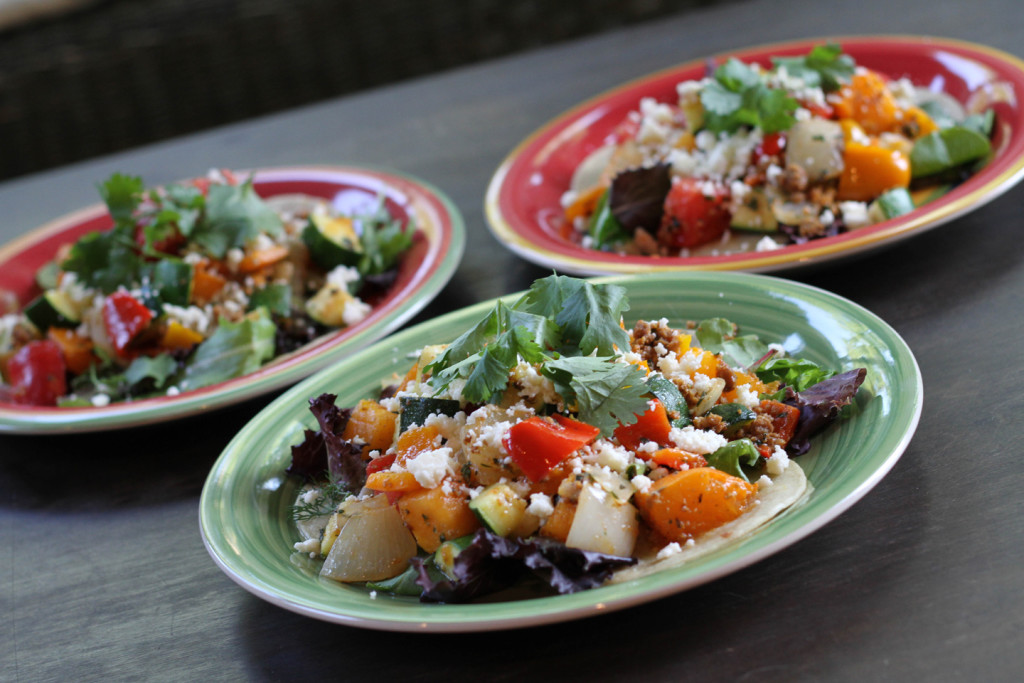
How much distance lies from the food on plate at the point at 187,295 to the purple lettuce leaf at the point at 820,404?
3.57ft

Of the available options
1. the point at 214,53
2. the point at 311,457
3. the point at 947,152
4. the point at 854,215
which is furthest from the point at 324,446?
the point at 214,53

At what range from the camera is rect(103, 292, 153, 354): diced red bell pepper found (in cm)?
220

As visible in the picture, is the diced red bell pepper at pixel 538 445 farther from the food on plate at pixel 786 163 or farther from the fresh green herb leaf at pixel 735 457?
the food on plate at pixel 786 163

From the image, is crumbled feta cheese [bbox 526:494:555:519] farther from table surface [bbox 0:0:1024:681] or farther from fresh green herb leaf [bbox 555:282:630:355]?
fresh green herb leaf [bbox 555:282:630:355]

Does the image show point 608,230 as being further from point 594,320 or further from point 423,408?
point 423,408

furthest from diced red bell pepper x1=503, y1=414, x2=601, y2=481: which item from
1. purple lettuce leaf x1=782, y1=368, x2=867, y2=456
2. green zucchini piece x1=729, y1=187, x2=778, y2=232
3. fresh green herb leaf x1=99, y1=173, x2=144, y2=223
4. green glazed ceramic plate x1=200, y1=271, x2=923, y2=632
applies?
fresh green herb leaf x1=99, y1=173, x2=144, y2=223

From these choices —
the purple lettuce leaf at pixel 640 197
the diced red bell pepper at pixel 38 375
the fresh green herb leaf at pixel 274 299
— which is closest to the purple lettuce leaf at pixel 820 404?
the purple lettuce leaf at pixel 640 197

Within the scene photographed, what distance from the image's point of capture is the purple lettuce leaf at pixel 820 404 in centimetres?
134

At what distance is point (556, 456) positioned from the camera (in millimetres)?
1279

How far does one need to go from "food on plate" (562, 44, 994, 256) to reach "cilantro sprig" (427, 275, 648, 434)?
0.67 meters

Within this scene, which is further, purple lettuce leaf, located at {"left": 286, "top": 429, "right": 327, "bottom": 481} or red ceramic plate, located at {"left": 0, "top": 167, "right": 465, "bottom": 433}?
red ceramic plate, located at {"left": 0, "top": 167, "right": 465, "bottom": 433}

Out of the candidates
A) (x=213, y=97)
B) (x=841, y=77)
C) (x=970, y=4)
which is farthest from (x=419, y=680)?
(x=213, y=97)

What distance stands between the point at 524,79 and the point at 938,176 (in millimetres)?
1793

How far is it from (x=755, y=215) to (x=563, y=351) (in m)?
0.86
